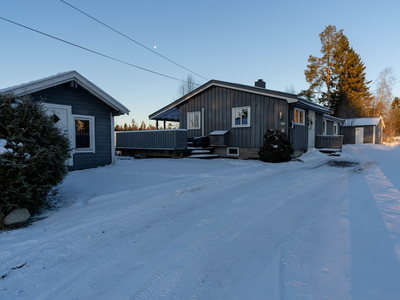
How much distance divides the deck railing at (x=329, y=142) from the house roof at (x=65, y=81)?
12.9 metres

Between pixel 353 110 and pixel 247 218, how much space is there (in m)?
38.7

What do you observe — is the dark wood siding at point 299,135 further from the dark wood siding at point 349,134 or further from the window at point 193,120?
the dark wood siding at point 349,134

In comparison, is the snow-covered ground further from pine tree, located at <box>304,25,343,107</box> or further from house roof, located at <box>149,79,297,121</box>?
pine tree, located at <box>304,25,343,107</box>

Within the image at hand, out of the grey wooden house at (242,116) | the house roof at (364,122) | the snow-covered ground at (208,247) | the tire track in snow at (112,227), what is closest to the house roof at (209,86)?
the grey wooden house at (242,116)

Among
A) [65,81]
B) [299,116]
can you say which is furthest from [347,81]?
[65,81]

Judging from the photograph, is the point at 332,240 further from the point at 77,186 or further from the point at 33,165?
the point at 77,186

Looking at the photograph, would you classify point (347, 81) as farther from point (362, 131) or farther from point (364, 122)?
point (362, 131)

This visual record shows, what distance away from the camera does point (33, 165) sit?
380 cm

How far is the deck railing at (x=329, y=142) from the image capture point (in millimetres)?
15055

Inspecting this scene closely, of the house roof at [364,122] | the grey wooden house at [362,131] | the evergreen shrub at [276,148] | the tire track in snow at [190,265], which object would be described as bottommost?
the tire track in snow at [190,265]

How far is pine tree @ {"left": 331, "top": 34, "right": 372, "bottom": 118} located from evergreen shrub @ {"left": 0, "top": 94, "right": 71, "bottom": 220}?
3821 centimetres

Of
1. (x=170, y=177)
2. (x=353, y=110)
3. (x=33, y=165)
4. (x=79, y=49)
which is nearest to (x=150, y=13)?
(x=79, y=49)

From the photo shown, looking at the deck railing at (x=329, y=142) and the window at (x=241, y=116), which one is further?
the deck railing at (x=329, y=142)

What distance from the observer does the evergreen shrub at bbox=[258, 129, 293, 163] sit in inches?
435
